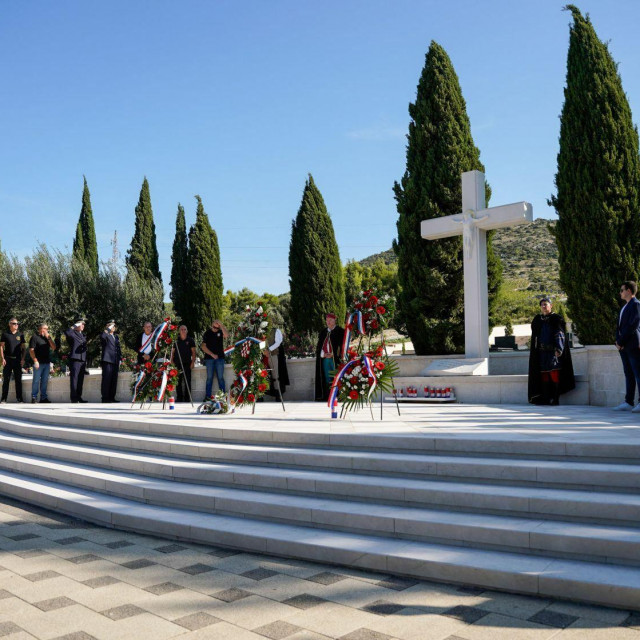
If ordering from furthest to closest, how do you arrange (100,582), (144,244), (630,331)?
(144,244) → (630,331) → (100,582)

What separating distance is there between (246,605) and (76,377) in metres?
12.2

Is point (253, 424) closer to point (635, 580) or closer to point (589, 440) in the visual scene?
point (589, 440)

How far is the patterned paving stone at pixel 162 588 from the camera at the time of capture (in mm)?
4207

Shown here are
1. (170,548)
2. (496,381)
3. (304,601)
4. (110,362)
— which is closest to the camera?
(304,601)

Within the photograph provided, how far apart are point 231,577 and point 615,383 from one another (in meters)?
7.86

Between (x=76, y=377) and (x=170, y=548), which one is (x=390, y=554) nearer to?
(x=170, y=548)

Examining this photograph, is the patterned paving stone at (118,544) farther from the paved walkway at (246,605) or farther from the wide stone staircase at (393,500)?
the wide stone staircase at (393,500)

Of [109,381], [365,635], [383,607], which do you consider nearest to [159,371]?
[109,381]

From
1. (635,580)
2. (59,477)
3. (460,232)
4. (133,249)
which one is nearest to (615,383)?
(460,232)

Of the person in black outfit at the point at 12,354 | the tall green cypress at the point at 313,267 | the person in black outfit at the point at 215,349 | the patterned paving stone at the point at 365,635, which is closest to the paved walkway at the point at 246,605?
the patterned paving stone at the point at 365,635

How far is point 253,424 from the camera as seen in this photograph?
827 cm

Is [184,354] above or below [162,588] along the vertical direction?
above

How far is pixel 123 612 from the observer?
3.86 metres

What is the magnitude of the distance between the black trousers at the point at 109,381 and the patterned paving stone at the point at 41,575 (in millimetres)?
10319
